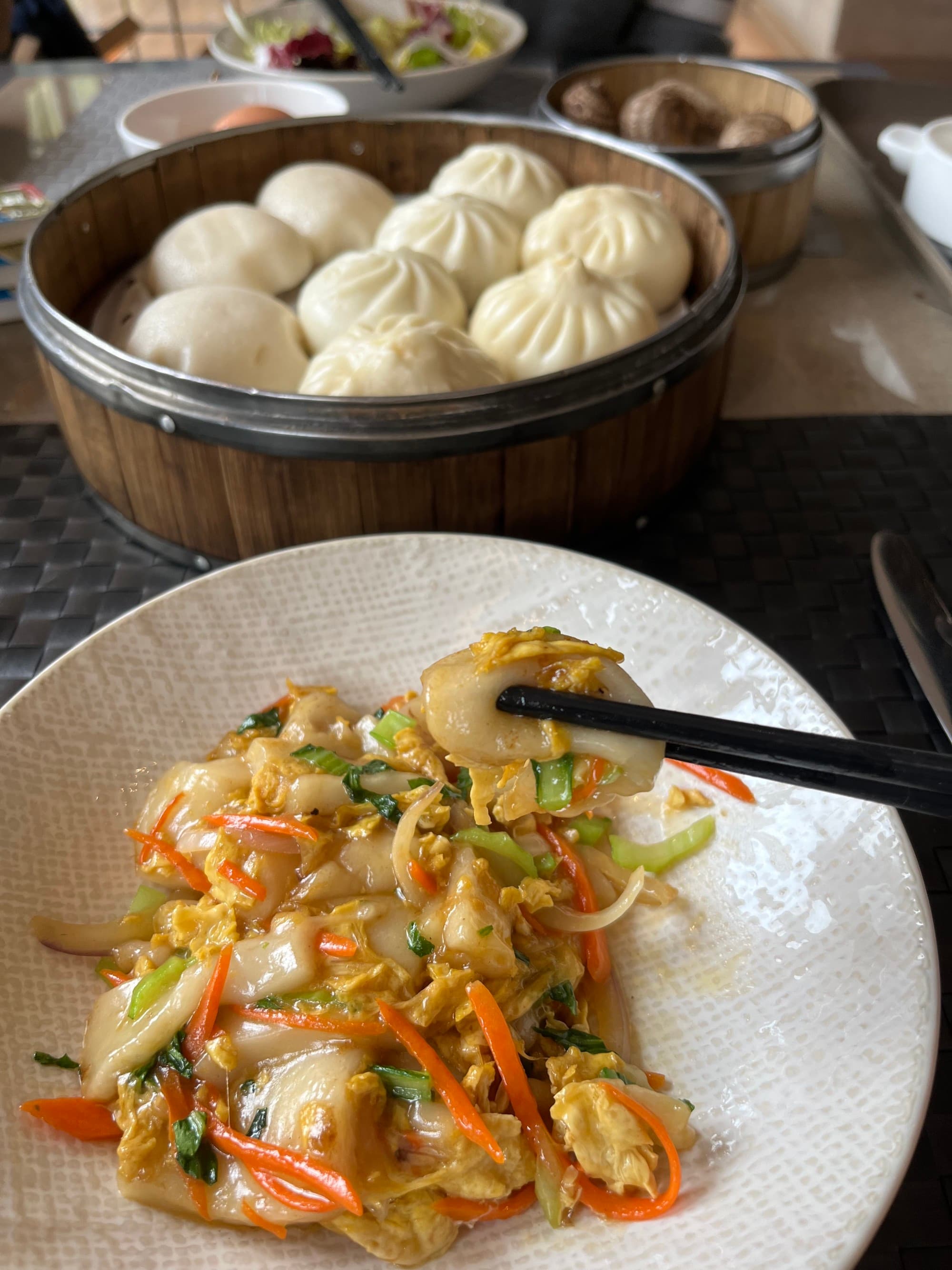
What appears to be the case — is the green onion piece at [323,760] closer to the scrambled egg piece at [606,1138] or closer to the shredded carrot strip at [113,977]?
the shredded carrot strip at [113,977]

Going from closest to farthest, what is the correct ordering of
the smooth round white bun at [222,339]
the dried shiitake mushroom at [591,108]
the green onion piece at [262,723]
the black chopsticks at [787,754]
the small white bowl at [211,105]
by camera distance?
1. the black chopsticks at [787,754]
2. the green onion piece at [262,723]
3. the smooth round white bun at [222,339]
4. the dried shiitake mushroom at [591,108]
5. the small white bowl at [211,105]

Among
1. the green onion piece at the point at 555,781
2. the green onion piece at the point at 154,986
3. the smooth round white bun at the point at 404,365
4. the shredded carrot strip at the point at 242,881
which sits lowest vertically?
the green onion piece at the point at 154,986

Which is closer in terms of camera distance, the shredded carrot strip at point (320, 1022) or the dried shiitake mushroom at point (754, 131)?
the shredded carrot strip at point (320, 1022)

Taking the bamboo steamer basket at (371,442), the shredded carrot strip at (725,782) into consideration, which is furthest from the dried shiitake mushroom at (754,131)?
the shredded carrot strip at (725,782)

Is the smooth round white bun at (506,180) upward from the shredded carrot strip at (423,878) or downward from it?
upward

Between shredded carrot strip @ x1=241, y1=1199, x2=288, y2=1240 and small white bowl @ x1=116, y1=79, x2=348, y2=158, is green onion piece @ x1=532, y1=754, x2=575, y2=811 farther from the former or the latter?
small white bowl @ x1=116, y1=79, x2=348, y2=158

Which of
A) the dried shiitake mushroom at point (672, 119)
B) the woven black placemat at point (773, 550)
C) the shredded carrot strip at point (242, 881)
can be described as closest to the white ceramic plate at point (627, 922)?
the shredded carrot strip at point (242, 881)

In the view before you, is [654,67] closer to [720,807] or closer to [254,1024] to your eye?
[720,807]

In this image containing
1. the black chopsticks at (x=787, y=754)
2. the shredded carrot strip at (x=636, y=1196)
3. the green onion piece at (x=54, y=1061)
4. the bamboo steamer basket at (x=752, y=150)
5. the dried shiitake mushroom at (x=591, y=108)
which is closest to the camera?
the black chopsticks at (x=787, y=754)
